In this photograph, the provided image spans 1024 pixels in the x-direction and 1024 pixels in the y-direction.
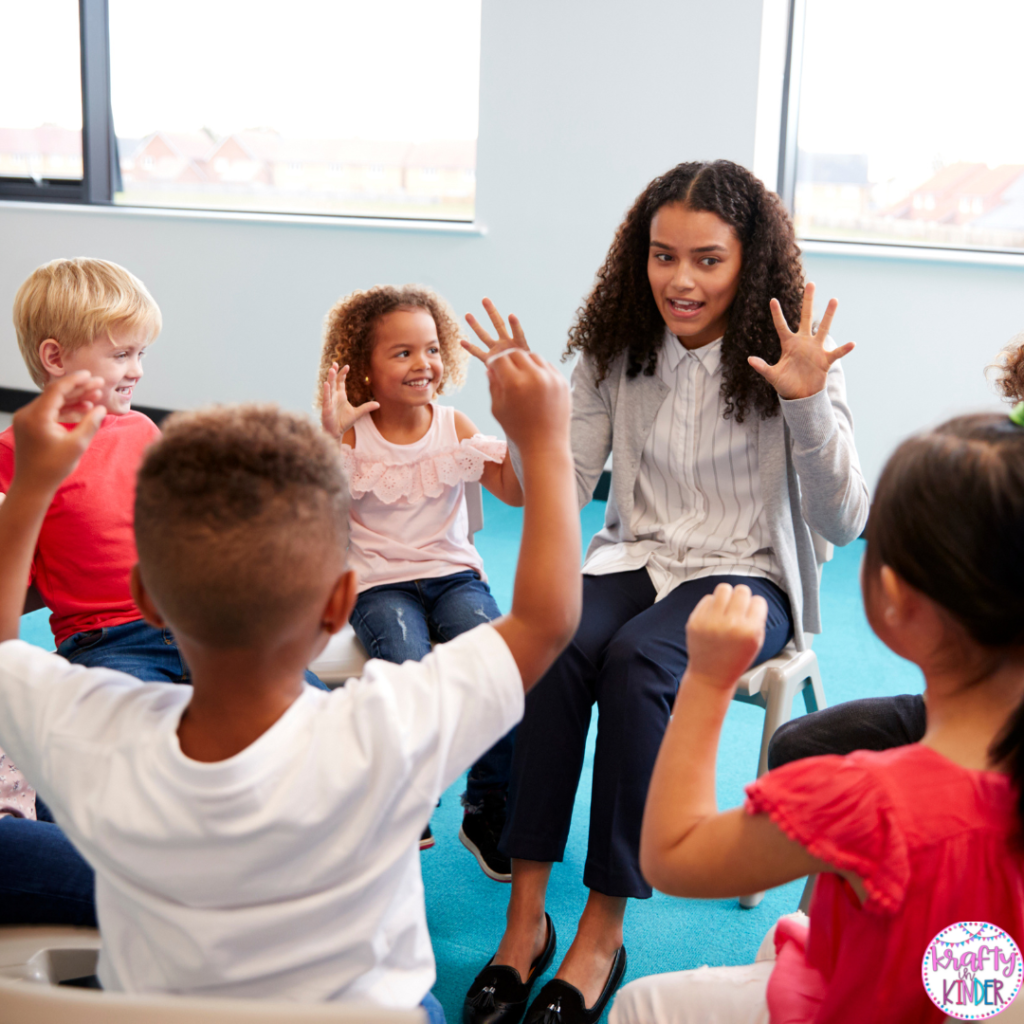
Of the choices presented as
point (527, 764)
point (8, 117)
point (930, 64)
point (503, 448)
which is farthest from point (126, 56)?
point (527, 764)

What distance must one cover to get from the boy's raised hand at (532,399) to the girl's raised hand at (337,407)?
38.1 inches

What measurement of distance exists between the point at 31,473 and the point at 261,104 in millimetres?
4187

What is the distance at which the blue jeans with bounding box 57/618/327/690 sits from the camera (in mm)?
1359

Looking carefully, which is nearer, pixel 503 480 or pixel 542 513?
pixel 542 513

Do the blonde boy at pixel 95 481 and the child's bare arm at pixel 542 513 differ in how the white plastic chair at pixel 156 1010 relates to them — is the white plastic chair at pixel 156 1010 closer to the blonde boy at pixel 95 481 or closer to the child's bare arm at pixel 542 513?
the child's bare arm at pixel 542 513

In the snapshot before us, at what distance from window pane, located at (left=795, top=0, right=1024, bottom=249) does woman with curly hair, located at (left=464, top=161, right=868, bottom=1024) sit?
2115mm

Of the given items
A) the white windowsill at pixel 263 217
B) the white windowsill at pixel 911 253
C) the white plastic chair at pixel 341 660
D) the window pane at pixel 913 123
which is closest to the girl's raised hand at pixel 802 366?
the white plastic chair at pixel 341 660

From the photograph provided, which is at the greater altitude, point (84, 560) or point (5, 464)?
point (5, 464)

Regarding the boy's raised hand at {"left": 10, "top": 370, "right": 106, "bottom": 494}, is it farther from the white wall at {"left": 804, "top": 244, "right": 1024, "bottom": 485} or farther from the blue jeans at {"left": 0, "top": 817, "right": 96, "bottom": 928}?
the white wall at {"left": 804, "top": 244, "right": 1024, "bottom": 485}

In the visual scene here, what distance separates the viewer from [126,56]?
15.5ft

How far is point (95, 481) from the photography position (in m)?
1.46

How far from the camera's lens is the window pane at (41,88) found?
188 inches

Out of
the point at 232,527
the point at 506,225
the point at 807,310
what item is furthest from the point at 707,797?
the point at 506,225

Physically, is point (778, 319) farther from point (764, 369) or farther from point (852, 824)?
point (852, 824)
